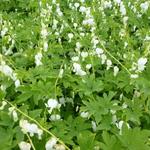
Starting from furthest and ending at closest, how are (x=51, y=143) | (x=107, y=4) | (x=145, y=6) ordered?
(x=107, y=4) < (x=145, y=6) < (x=51, y=143)

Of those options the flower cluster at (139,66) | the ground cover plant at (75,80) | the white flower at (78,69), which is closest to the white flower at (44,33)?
the ground cover plant at (75,80)

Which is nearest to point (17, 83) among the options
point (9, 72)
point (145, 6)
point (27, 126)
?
point (9, 72)

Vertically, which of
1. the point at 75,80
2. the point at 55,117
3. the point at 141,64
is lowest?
the point at 55,117

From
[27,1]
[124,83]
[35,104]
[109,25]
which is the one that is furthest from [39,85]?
[27,1]

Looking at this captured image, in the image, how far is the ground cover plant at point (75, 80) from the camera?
2.07 m

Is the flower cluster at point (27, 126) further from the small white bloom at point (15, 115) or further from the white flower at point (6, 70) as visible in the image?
the white flower at point (6, 70)

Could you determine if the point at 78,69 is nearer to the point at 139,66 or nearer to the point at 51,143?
the point at 139,66

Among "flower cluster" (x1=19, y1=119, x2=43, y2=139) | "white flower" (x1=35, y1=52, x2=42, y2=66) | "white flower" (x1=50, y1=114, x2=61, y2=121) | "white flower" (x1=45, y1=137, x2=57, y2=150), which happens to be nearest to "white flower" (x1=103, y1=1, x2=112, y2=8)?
"white flower" (x1=35, y1=52, x2=42, y2=66)

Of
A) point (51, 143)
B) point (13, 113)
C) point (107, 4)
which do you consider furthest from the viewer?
point (107, 4)

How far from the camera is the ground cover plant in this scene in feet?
6.80

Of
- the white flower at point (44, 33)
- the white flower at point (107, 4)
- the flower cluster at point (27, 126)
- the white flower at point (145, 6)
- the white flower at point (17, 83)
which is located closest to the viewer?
the flower cluster at point (27, 126)

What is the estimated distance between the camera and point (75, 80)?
2.67 m

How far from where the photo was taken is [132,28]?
12.6ft

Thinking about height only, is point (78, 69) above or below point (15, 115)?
above
